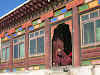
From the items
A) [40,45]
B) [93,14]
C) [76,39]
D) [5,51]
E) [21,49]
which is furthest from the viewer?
[5,51]

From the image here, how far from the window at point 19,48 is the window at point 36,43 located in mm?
1279

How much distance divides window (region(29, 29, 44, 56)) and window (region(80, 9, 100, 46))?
426cm

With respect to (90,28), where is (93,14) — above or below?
above

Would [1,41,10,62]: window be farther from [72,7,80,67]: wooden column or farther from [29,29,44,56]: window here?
[72,7,80,67]: wooden column

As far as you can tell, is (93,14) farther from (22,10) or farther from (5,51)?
(5,51)

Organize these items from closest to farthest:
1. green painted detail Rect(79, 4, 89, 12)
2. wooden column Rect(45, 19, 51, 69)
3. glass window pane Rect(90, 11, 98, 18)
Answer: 1. glass window pane Rect(90, 11, 98, 18)
2. green painted detail Rect(79, 4, 89, 12)
3. wooden column Rect(45, 19, 51, 69)

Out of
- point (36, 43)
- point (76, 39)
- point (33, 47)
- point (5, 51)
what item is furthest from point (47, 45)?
point (5, 51)

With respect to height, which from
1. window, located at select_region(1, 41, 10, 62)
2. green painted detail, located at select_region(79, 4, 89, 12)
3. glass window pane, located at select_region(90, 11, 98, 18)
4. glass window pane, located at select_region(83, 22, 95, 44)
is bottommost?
window, located at select_region(1, 41, 10, 62)

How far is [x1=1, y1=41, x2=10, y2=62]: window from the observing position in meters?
20.3

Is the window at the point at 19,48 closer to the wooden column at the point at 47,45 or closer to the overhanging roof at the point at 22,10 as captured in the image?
the overhanging roof at the point at 22,10

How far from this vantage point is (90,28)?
38.5 ft

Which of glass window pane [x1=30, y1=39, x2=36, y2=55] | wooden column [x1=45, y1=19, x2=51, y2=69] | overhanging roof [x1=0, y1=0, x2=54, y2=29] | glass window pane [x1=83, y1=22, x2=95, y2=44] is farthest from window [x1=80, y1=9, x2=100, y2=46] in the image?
glass window pane [x1=30, y1=39, x2=36, y2=55]

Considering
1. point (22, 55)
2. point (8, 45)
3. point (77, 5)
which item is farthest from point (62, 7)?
point (8, 45)

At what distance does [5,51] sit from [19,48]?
292 centimetres
